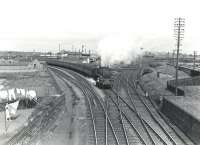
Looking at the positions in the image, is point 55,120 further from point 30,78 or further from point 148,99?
point 148,99

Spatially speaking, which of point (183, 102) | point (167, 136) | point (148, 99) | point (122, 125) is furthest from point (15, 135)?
point (148, 99)

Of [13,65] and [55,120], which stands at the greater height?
[13,65]

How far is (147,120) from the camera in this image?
1158 inches

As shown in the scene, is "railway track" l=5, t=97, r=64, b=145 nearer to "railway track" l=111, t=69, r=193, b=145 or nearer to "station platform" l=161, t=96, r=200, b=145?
"railway track" l=111, t=69, r=193, b=145

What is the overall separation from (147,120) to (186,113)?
5.25 m

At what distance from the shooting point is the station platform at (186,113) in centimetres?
2288

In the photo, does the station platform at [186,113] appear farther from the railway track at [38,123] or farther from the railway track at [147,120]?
the railway track at [38,123]

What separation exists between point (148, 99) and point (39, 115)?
16.2 metres

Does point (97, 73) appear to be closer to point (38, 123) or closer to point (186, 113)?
point (38, 123)

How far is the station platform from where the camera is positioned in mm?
22875

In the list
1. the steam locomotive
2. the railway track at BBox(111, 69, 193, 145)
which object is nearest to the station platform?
the railway track at BBox(111, 69, 193, 145)

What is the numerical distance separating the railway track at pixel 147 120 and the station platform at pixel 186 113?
2.83ft

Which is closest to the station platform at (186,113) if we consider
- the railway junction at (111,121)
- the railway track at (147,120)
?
the railway junction at (111,121)

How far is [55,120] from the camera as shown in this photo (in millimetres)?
29125
